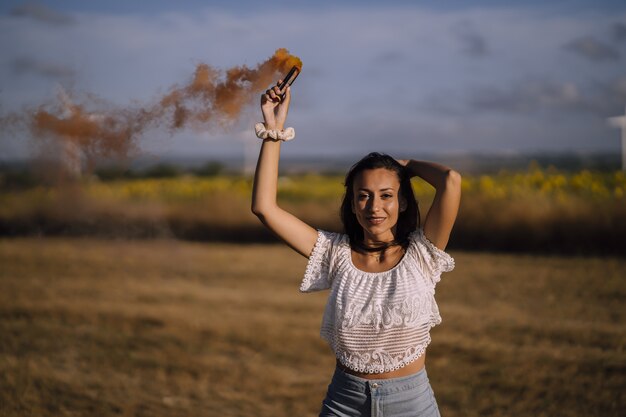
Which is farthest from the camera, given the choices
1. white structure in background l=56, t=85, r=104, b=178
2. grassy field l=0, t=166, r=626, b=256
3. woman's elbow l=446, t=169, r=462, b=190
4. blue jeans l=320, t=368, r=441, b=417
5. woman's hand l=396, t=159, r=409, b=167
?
grassy field l=0, t=166, r=626, b=256

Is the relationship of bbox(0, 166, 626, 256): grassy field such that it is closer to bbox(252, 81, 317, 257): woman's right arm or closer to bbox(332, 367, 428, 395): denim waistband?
bbox(252, 81, 317, 257): woman's right arm

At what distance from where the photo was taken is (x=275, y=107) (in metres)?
2.42

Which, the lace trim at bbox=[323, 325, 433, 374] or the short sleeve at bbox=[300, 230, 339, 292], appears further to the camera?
the short sleeve at bbox=[300, 230, 339, 292]

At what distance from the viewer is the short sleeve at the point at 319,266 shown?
7.91 feet

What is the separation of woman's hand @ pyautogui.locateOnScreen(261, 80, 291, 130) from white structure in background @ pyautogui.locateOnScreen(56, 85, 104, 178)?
199 centimetres

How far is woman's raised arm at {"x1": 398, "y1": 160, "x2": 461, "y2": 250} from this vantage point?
2.32 metres

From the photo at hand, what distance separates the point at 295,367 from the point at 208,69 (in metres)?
2.92

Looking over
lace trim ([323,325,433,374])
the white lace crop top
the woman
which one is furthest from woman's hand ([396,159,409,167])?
lace trim ([323,325,433,374])

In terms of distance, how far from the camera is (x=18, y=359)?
549cm

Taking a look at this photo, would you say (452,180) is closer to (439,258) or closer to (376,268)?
(439,258)

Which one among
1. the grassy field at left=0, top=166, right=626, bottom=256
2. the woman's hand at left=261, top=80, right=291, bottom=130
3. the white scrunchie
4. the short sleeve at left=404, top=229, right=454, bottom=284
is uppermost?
the woman's hand at left=261, top=80, right=291, bottom=130

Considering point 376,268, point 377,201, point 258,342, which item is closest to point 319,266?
point 376,268

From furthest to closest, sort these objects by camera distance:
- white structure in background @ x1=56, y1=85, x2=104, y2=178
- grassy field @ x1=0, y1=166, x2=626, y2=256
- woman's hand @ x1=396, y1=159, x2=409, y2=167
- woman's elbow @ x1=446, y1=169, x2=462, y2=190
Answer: grassy field @ x1=0, y1=166, x2=626, y2=256
white structure in background @ x1=56, y1=85, x2=104, y2=178
woman's hand @ x1=396, y1=159, x2=409, y2=167
woman's elbow @ x1=446, y1=169, x2=462, y2=190

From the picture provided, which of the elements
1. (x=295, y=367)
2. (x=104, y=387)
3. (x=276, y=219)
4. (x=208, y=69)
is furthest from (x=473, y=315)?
(x=276, y=219)
